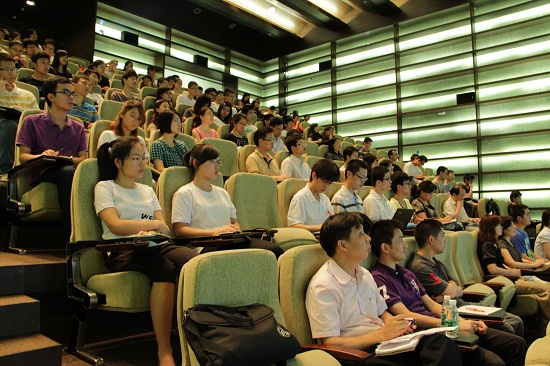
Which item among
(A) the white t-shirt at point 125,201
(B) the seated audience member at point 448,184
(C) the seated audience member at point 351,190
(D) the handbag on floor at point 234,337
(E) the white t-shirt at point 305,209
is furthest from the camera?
(B) the seated audience member at point 448,184

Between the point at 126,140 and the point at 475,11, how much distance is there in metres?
8.78

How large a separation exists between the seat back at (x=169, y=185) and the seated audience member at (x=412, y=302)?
1134mm

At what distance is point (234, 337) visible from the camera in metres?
1.21

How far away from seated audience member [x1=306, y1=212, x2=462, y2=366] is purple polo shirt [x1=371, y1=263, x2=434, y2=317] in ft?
0.45

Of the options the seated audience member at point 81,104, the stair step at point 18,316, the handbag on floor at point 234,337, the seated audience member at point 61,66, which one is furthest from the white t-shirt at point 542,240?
the seated audience member at point 61,66

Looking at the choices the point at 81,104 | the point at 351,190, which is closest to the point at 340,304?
the point at 351,190

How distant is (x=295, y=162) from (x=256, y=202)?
1.61m

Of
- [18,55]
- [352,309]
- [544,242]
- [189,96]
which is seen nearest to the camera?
[352,309]

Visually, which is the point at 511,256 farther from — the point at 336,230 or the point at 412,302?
the point at 336,230

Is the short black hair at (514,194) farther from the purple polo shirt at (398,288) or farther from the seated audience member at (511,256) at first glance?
the purple polo shirt at (398,288)

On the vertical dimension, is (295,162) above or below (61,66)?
below

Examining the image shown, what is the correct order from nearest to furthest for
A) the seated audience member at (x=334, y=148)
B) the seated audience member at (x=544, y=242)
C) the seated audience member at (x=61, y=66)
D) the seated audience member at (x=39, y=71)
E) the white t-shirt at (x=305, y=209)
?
the white t-shirt at (x=305, y=209)
the seated audience member at (x=39, y=71)
the seated audience member at (x=544, y=242)
the seated audience member at (x=61, y=66)
the seated audience member at (x=334, y=148)

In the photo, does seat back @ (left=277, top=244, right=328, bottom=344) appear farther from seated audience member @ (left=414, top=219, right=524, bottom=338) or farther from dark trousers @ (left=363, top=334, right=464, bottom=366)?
seated audience member @ (left=414, top=219, right=524, bottom=338)

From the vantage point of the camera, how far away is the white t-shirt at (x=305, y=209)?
118 inches
